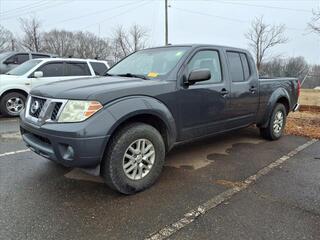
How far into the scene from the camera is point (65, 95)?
129 inches

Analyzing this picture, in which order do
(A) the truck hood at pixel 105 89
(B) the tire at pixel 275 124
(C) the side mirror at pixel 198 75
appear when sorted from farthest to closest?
(B) the tire at pixel 275 124
(C) the side mirror at pixel 198 75
(A) the truck hood at pixel 105 89

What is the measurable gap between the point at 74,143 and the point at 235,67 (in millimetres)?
3182

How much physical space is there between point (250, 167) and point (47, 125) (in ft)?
9.68

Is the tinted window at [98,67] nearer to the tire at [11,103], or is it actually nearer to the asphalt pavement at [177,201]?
the tire at [11,103]

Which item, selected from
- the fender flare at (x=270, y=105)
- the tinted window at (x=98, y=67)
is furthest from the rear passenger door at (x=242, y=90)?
the tinted window at (x=98, y=67)

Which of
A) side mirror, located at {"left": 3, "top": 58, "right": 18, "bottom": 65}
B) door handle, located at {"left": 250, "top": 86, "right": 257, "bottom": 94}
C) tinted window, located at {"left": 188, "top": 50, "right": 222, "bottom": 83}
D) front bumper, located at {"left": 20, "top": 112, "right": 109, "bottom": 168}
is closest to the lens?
front bumper, located at {"left": 20, "top": 112, "right": 109, "bottom": 168}

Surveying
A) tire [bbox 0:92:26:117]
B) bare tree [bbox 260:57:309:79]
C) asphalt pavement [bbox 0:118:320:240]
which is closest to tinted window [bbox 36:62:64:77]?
tire [bbox 0:92:26:117]

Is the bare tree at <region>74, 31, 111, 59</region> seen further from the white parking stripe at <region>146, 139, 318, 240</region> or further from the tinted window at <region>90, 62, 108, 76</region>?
the white parking stripe at <region>146, 139, 318, 240</region>

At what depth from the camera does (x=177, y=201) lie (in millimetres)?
3377

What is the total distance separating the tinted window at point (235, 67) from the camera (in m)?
5.01

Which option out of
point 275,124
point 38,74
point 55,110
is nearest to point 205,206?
point 55,110

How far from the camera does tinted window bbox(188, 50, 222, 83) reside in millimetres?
4328

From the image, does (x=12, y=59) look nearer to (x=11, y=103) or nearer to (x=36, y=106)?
(x=11, y=103)

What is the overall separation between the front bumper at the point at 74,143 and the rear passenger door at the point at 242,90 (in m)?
2.49
